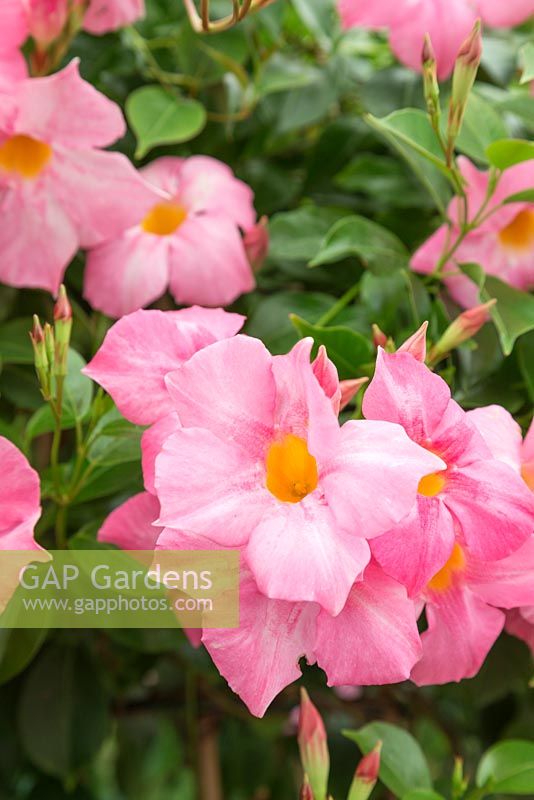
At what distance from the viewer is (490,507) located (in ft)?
1.38

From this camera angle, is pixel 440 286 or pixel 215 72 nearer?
pixel 440 286

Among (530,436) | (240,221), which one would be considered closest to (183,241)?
(240,221)

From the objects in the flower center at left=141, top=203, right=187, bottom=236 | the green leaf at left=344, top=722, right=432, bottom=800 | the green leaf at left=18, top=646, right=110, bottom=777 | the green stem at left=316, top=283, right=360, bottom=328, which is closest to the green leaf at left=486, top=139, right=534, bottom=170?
the green stem at left=316, top=283, right=360, bottom=328

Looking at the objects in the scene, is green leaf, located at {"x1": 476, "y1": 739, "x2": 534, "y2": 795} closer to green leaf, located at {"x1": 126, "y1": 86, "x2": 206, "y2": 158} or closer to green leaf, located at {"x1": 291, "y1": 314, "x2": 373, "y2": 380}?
green leaf, located at {"x1": 291, "y1": 314, "x2": 373, "y2": 380}

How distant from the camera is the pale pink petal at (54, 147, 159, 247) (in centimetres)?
63

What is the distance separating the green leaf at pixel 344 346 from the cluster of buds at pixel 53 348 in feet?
0.43

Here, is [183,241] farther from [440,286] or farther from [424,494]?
[424,494]

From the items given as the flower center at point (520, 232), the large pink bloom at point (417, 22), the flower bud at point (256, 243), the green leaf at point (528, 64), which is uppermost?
the green leaf at point (528, 64)

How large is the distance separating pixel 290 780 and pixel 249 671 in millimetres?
818

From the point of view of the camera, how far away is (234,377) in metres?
0.42

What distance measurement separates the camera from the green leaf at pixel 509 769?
21.4 inches

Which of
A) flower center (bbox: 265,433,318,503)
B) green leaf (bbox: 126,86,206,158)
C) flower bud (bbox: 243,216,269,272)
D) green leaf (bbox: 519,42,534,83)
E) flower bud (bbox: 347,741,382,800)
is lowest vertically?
flower bud (bbox: 347,741,382,800)

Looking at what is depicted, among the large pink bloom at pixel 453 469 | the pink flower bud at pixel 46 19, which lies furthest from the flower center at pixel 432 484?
the pink flower bud at pixel 46 19

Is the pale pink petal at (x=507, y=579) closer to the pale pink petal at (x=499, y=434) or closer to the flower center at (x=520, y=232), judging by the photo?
the pale pink petal at (x=499, y=434)
